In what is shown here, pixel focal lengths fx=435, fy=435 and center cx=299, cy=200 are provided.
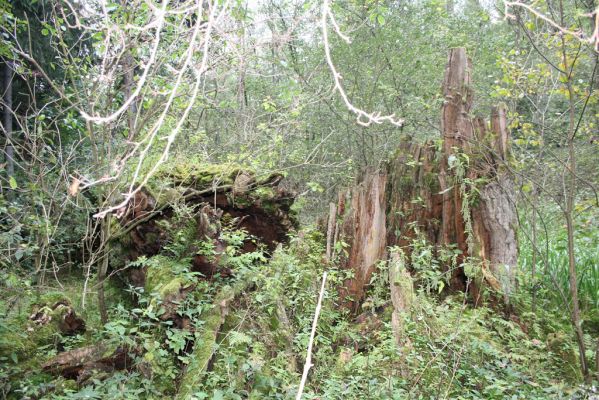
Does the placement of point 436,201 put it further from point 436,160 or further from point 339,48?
point 339,48

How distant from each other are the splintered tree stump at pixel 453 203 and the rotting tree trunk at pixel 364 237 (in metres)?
0.01

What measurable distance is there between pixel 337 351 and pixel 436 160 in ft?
8.66

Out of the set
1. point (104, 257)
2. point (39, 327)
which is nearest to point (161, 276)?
point (104, 257)

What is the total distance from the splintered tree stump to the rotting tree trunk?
0.01 meters

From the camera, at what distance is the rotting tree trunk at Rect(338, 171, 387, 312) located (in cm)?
528

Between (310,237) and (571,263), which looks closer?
(571,263)

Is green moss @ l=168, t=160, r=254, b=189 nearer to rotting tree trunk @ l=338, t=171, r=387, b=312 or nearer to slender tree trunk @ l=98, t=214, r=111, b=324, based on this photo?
slender tree trunk @ l=98, t=214, r=111, b=324

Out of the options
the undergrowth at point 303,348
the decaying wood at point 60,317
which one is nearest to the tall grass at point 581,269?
the undergrowth at point 303,348

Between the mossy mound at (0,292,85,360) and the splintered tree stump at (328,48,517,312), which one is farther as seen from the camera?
the splintered tree stump at (328,48,517,312)

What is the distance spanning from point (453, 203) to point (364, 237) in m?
1.14

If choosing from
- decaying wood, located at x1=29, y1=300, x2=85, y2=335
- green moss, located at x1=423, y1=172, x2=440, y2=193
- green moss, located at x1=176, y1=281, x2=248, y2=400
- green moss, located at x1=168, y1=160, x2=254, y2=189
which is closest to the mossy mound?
decaying wood, located at x1=29, y1=300, x2=85, y2=335

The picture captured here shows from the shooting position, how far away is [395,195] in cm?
568

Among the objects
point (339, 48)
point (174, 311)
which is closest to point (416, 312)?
point (174, 311)

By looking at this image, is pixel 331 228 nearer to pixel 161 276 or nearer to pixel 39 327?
pixel 161 276
